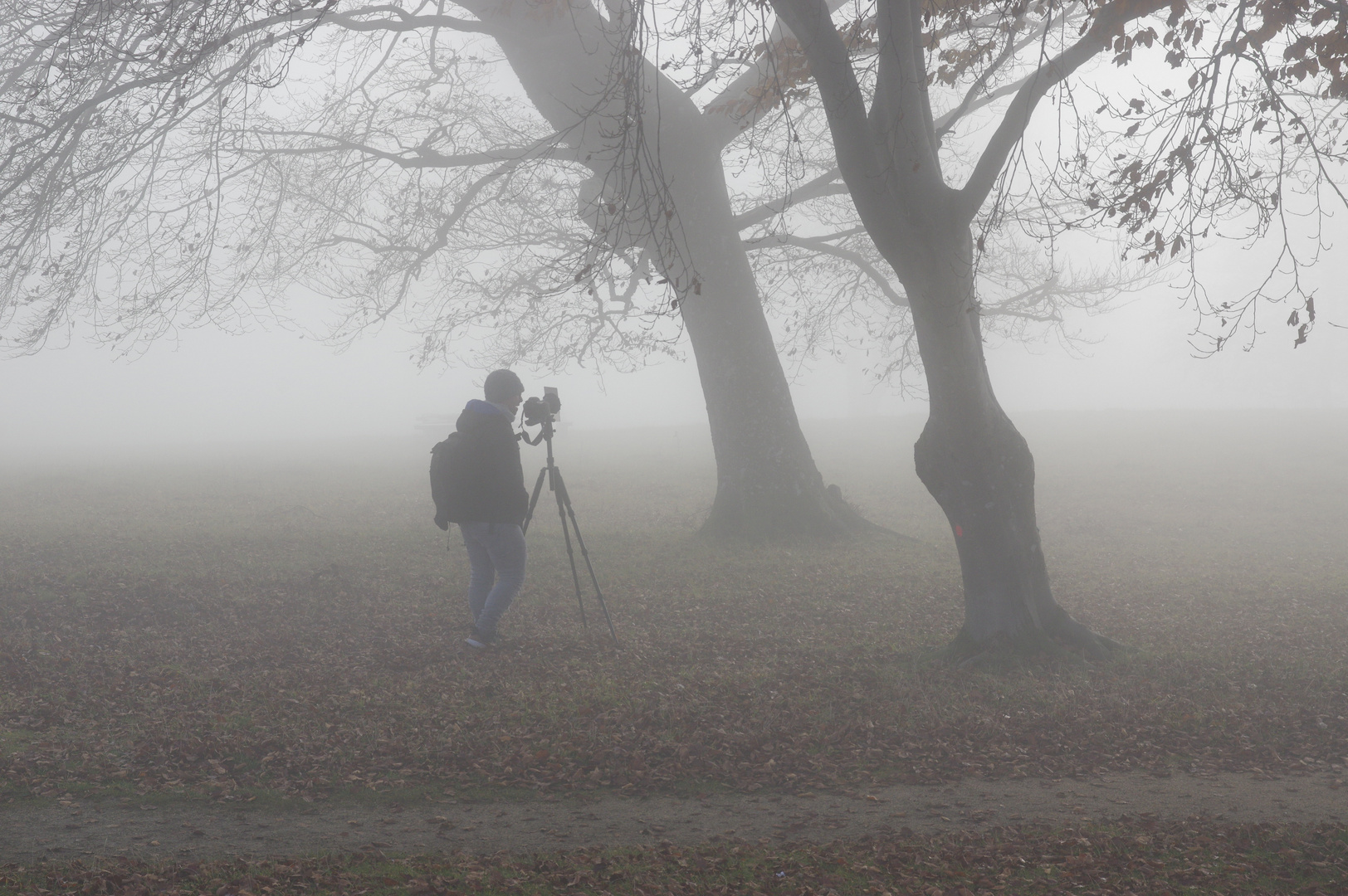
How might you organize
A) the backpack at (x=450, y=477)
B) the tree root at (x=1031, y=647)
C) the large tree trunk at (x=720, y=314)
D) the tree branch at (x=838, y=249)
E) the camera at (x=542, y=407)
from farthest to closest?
the tree branch at (x=838, y=249), the large tree trunk at (x=720, y=314), the camera at (x=542, y=407), the backpack at (x=450, y=477), the tree root at (x=1031, y=647)

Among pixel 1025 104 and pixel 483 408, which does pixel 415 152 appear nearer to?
pixel 483 408

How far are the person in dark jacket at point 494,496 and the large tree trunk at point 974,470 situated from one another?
3.04 meters

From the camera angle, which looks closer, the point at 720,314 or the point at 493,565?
the point at 493,565

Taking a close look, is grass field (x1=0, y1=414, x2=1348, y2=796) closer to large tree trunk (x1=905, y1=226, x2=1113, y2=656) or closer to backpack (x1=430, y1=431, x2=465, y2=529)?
large tree trunk (x1=905, y1=226, x2=1113, y2=656)

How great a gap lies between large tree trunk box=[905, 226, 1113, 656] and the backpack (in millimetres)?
3394

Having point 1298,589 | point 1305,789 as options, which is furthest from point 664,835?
point 1298,589

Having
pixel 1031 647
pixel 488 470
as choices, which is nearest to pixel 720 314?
pixel 488 470

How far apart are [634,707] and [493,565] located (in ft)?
6.12

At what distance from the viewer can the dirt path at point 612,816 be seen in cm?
396

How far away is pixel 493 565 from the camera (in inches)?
272

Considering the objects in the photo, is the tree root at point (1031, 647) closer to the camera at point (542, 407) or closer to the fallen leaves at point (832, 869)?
the fallen leaves at point (832, 869)

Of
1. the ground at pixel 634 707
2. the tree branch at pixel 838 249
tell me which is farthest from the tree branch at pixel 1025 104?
the tree branch at pixel 838 249

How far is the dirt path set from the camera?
3.96 metres

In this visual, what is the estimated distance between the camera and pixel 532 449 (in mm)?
31156
